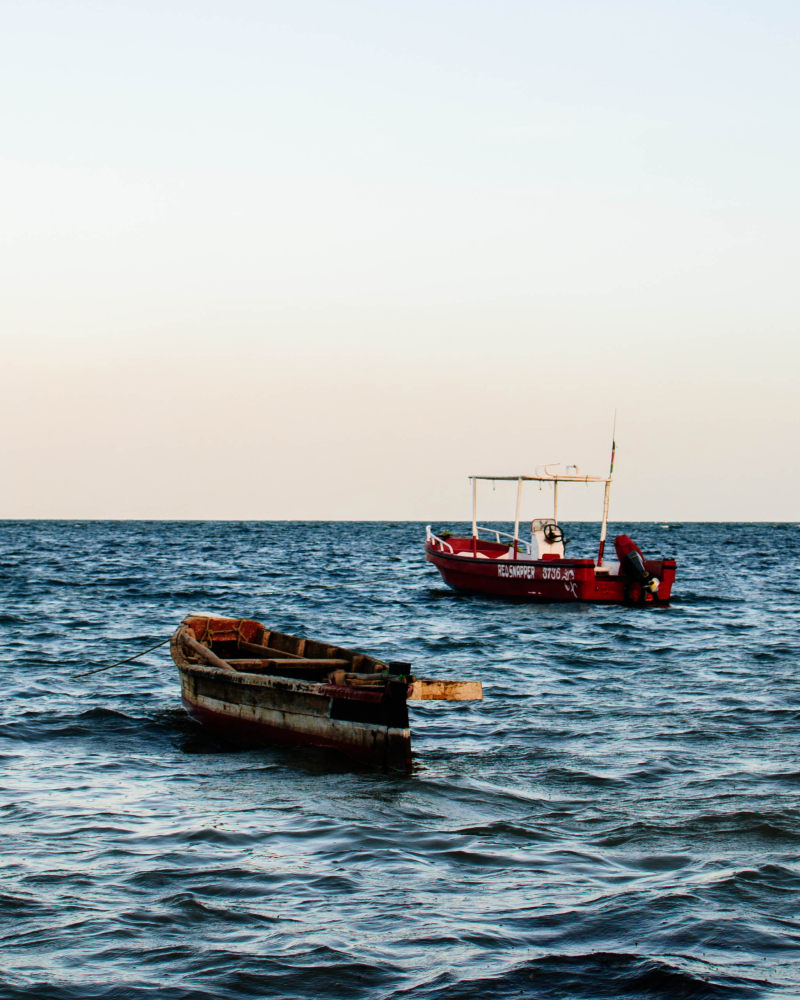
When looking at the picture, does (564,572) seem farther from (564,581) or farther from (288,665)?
(288,665)

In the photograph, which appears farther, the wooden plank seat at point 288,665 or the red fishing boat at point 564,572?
the red fishing boat at point 564,572

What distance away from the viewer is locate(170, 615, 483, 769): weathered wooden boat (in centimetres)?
1073

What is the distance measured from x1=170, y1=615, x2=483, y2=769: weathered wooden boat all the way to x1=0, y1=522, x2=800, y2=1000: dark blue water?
1.04 feet

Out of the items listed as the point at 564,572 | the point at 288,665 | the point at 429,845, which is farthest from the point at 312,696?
the point at 564,572

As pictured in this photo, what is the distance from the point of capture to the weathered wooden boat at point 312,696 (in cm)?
1073

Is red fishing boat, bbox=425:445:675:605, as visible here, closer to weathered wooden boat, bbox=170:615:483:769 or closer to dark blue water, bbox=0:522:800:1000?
dark blue water, bbox=0:522:800:1000

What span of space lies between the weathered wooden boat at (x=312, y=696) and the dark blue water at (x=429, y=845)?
1.04 ft

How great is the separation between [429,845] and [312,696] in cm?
335

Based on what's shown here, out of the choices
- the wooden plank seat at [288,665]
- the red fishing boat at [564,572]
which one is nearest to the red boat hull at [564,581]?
the red fishing boat at [564,572]

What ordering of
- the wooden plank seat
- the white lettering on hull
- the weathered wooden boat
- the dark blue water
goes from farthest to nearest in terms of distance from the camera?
1. the white lettering on hull
2. the wooden plank seat
3. the weathered wooden boat
4. the dark blue water

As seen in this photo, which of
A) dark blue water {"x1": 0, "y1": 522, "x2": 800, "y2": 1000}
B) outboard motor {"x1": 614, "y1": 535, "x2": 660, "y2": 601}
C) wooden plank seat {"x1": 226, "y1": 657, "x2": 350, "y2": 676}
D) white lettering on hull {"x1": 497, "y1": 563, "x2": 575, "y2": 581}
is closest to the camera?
dark blue water {"x1": 0, "y1": 522, "x2": 800, "y2": 1000}

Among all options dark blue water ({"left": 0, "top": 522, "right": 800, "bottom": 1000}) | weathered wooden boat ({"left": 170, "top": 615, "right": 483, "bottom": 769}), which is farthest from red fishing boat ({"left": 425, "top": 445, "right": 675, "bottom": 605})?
weathered wooden boat ({"left": 170, "top": 615, "right": 483, "bottom": 769})

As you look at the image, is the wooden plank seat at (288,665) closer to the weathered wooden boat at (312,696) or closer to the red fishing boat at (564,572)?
the weathered wooden boat at (312,696)

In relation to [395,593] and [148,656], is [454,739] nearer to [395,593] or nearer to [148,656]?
[148,656]
